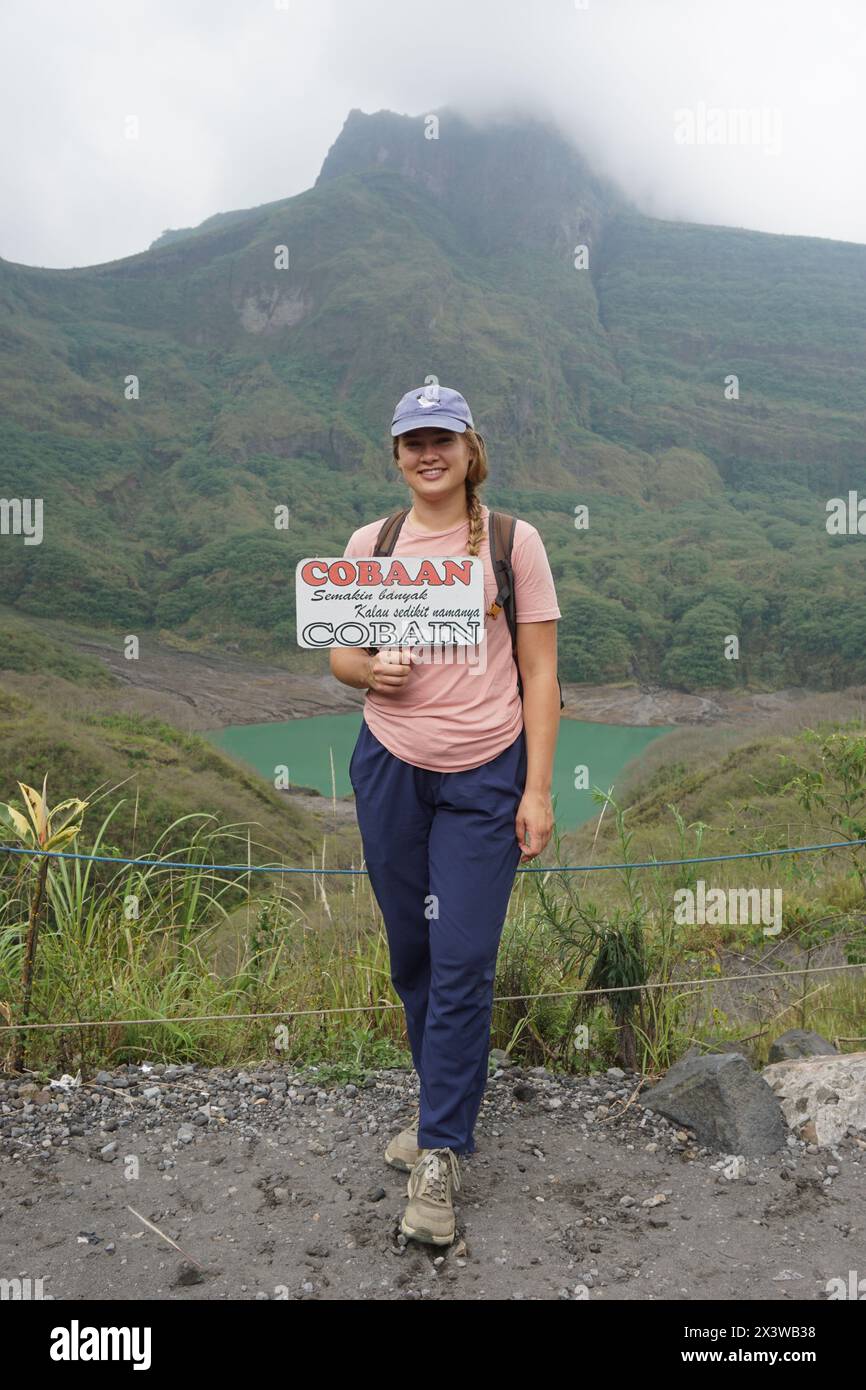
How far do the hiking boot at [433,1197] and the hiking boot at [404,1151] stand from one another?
156mm

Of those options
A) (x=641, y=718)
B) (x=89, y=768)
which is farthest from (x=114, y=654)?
(x=89, y=768)

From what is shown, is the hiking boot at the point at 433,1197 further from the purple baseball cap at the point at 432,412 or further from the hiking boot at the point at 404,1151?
the purple baseball cap at the point at 432,412

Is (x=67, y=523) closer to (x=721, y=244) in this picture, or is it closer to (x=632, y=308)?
(x=632, y=308)

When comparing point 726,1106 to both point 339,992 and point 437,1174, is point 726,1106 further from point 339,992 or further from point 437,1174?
point 339,992

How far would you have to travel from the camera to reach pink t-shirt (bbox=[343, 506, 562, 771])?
208 cm

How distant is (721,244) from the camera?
5054 inches

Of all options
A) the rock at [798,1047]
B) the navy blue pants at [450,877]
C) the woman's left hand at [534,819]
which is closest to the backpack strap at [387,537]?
the navy blue pants at [450,877]

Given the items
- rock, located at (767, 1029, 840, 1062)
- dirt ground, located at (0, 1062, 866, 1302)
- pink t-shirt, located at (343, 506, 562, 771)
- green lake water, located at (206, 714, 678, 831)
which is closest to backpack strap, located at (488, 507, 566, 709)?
pink t-shirt, located at (343, 506, 562, 771)

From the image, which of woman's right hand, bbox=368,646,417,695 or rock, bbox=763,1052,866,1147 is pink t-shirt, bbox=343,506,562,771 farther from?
rock, bbox=763,1052,866,1147

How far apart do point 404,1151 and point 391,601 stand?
118cm

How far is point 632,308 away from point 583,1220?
12595cm

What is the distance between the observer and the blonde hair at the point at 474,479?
213cm

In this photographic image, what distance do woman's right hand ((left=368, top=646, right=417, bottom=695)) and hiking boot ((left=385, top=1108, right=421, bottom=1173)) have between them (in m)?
0.92

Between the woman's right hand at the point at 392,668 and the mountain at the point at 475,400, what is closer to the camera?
the woman's right hand at the point at 392,668
